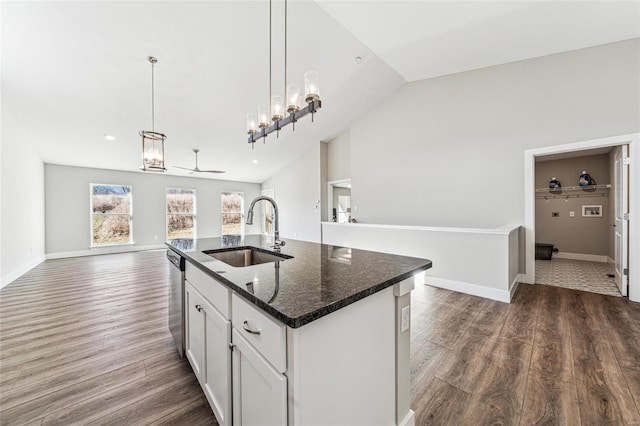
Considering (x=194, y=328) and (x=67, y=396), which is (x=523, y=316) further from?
(x=67, y=396)

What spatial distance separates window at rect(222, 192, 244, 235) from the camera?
8.86m

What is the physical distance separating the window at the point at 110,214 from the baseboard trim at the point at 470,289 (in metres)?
7.83

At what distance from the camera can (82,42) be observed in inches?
112

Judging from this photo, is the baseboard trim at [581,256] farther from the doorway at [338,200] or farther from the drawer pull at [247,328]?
the drawer pull at [247,328]

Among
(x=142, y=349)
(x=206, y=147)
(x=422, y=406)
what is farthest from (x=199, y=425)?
(x=206, y=147)

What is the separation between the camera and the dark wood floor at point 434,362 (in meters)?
1.43

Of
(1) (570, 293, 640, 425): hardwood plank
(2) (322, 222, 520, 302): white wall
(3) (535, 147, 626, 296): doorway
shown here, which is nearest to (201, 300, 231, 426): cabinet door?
(1) (570, 293, 640, 425): hardwood plank

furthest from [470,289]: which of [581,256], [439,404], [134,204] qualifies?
[134,204]

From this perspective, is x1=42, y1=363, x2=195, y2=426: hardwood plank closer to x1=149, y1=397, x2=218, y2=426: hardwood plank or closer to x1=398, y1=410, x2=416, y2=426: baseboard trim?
x1=149, y1=397, x2=218, y2=426: hardwood plank

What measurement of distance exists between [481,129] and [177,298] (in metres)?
4.86

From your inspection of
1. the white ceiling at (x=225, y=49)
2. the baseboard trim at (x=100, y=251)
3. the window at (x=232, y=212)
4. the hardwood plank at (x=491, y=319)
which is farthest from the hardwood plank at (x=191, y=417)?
the window at (x=232, y=212)

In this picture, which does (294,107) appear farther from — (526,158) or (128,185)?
(128,185)

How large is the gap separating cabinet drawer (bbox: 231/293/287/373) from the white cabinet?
15 centimetres

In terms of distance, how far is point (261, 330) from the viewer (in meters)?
0.88
